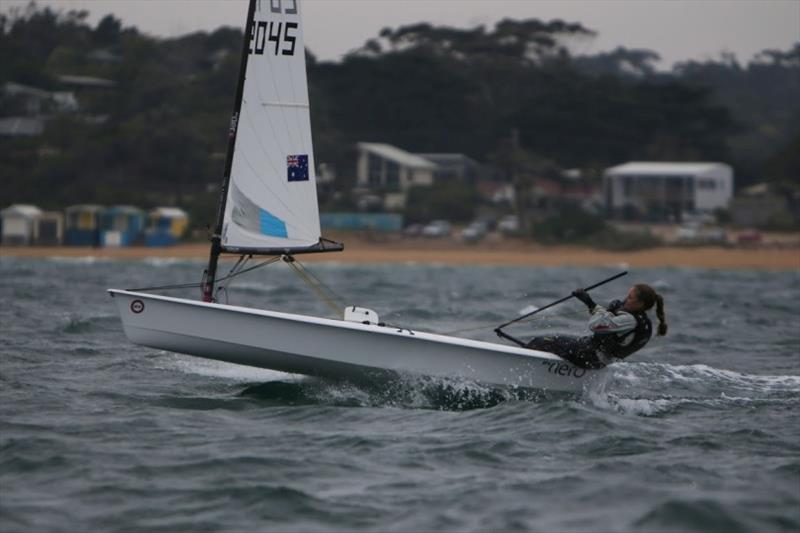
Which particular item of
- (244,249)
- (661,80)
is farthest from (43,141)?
(661,80)

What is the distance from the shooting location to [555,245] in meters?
55.0

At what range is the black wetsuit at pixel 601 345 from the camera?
11125 mm

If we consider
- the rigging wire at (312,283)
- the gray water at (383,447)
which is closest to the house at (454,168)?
the rigging wire at (312,283)

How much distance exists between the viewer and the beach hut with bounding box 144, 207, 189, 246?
51.4m

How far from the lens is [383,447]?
374 inches

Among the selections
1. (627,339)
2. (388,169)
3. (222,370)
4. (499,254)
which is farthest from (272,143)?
(388,169)

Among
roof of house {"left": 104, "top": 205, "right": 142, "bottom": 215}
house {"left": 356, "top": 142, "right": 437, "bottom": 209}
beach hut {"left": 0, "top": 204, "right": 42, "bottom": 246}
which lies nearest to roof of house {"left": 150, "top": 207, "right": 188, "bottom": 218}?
roof of house {"left": 104, "top": 205, "right": 142, "bottom": 215}

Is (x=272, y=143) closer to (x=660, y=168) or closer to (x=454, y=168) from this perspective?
(x=660, y=168)

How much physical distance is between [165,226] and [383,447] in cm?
4548

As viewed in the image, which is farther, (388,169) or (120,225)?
(388,169)

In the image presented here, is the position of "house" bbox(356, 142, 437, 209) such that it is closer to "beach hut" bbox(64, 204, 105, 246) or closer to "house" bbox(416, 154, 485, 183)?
"house" bbox(416, 154, 485, 183)

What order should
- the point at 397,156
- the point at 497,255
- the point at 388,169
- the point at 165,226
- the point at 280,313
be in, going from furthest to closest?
1. the point at 388,169
2. the point at 397,156
3. the point at 165,226
4. the point at 497,255
5. the point at 280,313

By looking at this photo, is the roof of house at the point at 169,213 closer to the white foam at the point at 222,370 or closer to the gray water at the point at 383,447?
the gray water at the point at 383,447

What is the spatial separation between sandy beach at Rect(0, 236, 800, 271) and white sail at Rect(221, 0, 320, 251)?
3422 cm
